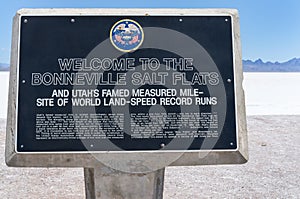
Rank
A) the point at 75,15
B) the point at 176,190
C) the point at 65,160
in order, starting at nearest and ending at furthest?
the point at 65,160, the point at 75,15, the point at 176,190

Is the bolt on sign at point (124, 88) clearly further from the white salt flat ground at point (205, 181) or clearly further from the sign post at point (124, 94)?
the white salt flat ground at point (205, 181)

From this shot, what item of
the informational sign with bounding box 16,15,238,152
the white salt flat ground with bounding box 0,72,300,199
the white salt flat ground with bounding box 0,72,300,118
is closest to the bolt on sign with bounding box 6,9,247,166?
the informational sign with bounding box 16,15,238,152

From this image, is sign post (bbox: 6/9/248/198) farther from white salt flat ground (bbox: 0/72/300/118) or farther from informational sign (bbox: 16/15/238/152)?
white salt flat ground (bbox: 0/72/300/118)

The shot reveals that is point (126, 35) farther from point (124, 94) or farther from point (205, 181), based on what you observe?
point (205, 181)

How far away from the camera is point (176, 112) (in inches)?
75.9

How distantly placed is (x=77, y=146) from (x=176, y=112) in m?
0.63

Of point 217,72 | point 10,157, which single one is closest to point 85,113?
point 10,157

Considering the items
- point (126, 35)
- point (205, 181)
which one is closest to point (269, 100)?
point (205, 181)

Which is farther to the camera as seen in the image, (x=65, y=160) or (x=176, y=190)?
(x=176, y=190)

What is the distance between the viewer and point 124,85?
1.93m

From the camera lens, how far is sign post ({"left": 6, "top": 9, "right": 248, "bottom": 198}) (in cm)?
188

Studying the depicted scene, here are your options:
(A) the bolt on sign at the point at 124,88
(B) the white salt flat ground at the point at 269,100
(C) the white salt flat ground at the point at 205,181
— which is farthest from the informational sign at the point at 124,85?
(B) the white salt flat ground at the point at 269,100

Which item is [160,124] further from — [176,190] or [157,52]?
[176,190]

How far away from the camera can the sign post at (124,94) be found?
1882 mm
